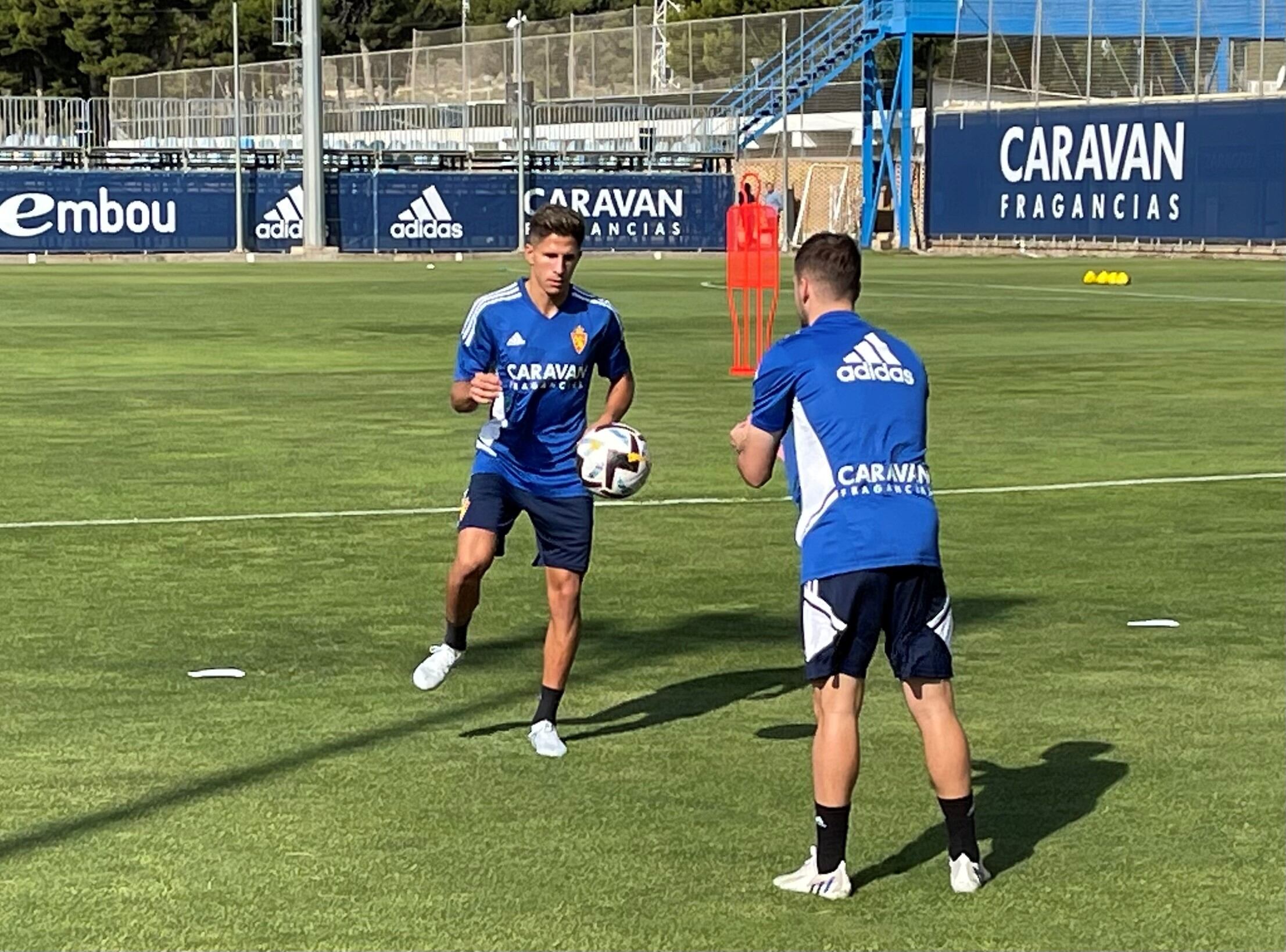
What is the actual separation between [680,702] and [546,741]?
1112mm

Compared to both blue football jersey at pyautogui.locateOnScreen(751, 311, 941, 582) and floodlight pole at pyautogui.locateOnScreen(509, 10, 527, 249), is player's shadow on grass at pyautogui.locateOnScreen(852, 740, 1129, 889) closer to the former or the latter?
blue football jersey at pyautogui.locateOnScreen(751, 311, 941, 582)

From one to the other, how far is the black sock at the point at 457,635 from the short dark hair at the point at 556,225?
1534 mm

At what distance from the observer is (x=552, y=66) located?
269 feet

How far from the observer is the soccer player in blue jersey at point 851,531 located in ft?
21.5

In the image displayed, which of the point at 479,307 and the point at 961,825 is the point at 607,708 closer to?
the point at 479,307

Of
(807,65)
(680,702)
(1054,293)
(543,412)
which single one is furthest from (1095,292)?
(543,412)

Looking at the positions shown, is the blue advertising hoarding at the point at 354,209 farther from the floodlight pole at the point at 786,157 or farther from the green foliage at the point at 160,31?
the green foliage at the point at 160,31

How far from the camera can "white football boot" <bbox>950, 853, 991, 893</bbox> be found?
6.71 metres

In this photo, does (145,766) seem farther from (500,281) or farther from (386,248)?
(386,248)

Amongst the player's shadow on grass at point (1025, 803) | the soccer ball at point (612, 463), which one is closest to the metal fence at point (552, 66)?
the soccer ball at point (612, 463)

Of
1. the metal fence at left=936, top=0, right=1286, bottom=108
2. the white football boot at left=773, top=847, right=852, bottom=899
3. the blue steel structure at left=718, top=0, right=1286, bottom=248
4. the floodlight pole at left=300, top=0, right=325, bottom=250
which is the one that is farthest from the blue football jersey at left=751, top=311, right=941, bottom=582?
the floodlight pole at left=300, top=0, right=325, bottom=250

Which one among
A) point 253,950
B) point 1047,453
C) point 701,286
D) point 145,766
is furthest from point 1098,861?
point 701,286

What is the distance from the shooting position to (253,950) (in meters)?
6.13

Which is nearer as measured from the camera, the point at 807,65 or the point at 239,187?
the point at 239,187
